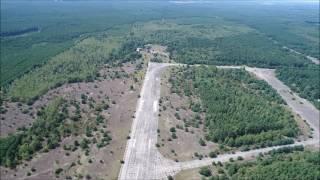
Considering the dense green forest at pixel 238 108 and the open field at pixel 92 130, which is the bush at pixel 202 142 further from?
the open field at pixel 92 130

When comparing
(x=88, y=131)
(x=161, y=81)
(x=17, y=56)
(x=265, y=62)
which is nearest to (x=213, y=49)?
(x=265, y=62)

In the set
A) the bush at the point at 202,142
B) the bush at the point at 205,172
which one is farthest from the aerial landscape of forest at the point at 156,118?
the bush at the point at 202,142

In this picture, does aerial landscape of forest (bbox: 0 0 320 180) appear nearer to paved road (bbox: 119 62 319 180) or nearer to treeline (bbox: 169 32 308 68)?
paved road (bbox: 119 62 319 180)

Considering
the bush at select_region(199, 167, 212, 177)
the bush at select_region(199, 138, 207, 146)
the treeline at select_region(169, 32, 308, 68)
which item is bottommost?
the bush at select_region(199, 167, 212, 177)

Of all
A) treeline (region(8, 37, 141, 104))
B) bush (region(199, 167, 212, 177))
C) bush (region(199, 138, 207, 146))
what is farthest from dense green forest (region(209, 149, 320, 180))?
treeline (region(8, 37, 141, 104))

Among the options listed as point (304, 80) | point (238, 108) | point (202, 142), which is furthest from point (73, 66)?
point (304, 80)

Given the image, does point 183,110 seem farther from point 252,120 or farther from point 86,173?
point 86,173

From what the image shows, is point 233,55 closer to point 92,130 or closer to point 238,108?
point 238,108
